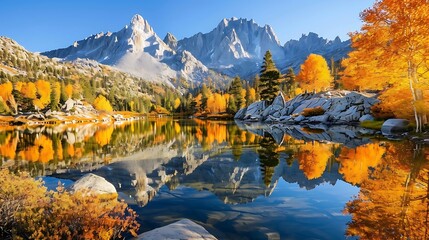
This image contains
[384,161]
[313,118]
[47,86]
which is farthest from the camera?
[47,86]

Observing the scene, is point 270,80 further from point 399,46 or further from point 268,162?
point 268,162

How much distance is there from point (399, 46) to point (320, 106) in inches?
1545

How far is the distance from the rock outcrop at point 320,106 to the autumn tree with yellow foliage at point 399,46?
67.0ft

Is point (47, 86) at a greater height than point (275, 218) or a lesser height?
greater

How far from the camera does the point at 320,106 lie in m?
62.2

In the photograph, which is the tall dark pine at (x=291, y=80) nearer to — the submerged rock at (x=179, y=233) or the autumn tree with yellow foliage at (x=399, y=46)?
the autumn tree with yellow foliage at (x=399, y=46)

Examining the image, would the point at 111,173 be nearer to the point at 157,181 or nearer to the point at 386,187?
the point at 157,181

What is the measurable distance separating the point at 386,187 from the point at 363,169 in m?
4.46

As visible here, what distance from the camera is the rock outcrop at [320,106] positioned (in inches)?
2019

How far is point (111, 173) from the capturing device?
17.4 m

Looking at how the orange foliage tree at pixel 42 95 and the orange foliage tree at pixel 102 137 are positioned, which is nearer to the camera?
the orange foliage tree at pixel 102 137

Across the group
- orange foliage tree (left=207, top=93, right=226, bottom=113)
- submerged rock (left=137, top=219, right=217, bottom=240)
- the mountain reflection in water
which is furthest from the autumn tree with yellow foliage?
orange foliage tree (left=207, top=93, right=226, bottom=113)

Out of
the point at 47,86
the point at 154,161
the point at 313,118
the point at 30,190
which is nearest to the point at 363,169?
the point at 154,161

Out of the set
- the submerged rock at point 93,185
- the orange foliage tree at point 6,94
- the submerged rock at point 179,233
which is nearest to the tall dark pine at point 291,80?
the submerged rock at point 93,185
